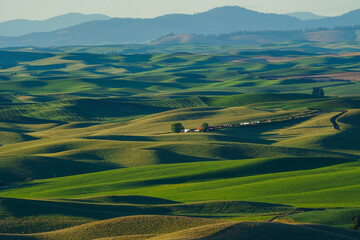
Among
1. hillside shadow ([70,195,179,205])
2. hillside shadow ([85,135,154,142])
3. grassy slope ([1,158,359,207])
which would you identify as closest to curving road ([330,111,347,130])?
grassy slope ([1,158,359,207])

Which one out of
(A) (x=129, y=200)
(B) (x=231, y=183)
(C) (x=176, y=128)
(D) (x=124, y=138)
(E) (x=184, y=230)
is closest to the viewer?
(E) (x=184, y=230)

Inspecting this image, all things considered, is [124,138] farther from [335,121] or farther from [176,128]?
[335,121]

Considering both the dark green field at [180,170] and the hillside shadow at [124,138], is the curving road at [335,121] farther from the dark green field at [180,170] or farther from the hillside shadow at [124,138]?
the hillside shadow at [124,138]

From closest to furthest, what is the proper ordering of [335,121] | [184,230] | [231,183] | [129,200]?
[184,230] → [129,200] → [231,183] → [335,121]

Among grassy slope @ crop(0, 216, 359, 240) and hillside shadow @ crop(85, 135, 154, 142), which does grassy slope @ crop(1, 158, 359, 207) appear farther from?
hillside shadow @ crop(85, 135, 154, 142)

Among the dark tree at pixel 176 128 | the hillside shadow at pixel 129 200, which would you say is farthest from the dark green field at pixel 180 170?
the dark tree at pixel 176 128

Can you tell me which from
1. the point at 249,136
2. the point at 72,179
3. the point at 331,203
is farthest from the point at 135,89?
the point at 331,203

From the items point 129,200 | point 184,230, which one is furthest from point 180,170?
point 184,230

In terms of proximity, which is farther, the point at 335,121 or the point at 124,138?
the point at 335,121
